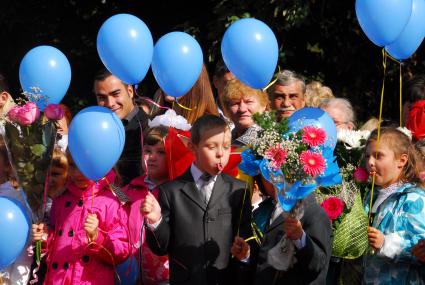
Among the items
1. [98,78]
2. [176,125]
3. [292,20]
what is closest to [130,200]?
[176,125]

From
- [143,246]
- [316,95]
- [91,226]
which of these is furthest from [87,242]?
[316,95]

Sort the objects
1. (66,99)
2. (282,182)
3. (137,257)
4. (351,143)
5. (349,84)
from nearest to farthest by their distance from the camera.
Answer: (282,182) < (137,257) < (351,143) < (349,84) < (66,99)

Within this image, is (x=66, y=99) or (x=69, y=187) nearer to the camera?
(x=69, y=187)

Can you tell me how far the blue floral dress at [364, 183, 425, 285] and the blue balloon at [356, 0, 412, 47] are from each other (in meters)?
0.88

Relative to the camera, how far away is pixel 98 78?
21.5 feet

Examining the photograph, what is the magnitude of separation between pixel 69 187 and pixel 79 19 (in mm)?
4366

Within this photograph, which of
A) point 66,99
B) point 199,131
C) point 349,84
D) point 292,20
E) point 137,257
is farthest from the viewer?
point 66,99

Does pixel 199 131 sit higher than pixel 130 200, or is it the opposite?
pixel 199 131

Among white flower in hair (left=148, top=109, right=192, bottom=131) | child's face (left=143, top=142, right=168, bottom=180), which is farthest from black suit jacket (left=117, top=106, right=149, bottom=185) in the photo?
child's face (left=143, top=142, right=168, bottom=180)

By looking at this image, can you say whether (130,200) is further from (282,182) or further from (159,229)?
(282,182)

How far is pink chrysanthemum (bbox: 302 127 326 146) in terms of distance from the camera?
4.90 meters

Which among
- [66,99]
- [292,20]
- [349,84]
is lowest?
[66,99]

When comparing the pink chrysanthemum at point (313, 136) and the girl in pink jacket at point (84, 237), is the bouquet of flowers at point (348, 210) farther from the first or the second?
the girl in pink jacket at point (84, 237)

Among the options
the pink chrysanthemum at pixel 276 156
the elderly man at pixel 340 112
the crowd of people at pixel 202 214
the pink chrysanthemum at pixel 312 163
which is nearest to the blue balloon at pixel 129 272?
the crowd of people at pixel 202 214
